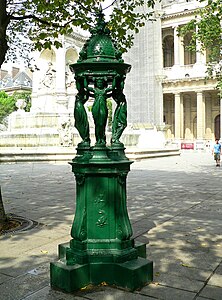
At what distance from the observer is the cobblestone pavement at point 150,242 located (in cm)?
328

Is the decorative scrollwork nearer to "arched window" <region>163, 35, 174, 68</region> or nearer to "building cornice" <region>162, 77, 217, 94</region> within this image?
"building cornice" <region>162, 77, 217, 94</region>

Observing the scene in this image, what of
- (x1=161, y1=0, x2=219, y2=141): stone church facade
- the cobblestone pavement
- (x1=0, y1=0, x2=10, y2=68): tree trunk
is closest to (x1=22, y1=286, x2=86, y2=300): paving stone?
Result: the cobblestone pavement

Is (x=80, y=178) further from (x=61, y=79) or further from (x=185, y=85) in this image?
(x=185, y=85)

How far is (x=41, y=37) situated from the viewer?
7621 millimetres

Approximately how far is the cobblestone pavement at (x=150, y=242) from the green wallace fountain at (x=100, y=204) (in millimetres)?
147

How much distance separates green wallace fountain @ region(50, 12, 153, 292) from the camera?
3389 millimetres

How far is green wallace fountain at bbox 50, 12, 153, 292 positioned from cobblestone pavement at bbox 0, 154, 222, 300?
5.8 inches

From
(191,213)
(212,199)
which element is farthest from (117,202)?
(212,199)

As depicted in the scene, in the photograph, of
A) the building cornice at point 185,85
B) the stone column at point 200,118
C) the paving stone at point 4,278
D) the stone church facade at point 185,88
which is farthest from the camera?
the stone column at point 200,118

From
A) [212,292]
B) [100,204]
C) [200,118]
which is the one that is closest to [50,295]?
[100,204]

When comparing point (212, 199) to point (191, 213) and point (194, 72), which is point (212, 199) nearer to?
point (191, 213)

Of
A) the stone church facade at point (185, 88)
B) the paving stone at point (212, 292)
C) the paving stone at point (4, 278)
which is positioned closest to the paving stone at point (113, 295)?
the paving stone at point (212, 292)

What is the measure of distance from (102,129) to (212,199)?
532cm

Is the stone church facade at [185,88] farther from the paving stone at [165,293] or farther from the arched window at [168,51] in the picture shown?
the paving stone at [165,293]
